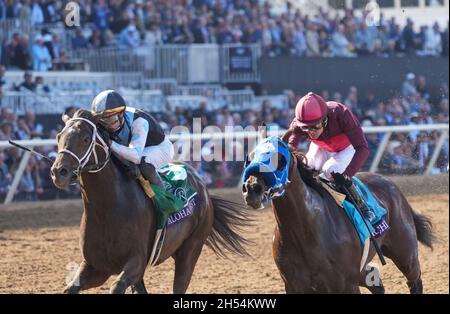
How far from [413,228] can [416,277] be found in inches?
15.0

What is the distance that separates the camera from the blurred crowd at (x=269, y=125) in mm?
12086

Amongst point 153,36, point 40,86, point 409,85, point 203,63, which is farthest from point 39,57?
point 409,85

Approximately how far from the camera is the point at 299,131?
233 inches

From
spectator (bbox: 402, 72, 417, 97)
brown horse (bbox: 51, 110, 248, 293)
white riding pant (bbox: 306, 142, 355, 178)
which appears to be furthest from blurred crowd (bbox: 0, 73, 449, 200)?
brown horse (bbox: 51, 110, 248, 293)

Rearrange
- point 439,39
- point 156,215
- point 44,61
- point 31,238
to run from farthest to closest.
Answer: point 439,39
point 44,61
point 31,238
point 156,215

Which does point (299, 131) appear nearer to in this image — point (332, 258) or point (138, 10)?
point (332, 258)

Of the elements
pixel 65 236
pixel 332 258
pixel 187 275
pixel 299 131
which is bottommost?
pixel 65 236

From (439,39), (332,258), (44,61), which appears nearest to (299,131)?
(332,258)

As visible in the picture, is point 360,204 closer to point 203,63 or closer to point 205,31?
point 203,63

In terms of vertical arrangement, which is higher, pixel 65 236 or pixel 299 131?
pixel 299 131

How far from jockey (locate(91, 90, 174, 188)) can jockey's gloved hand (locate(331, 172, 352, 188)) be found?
126 centimetres

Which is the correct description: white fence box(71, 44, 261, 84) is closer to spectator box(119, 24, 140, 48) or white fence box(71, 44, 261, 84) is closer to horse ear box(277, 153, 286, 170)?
spectator box(119, 24, 140, 48)
